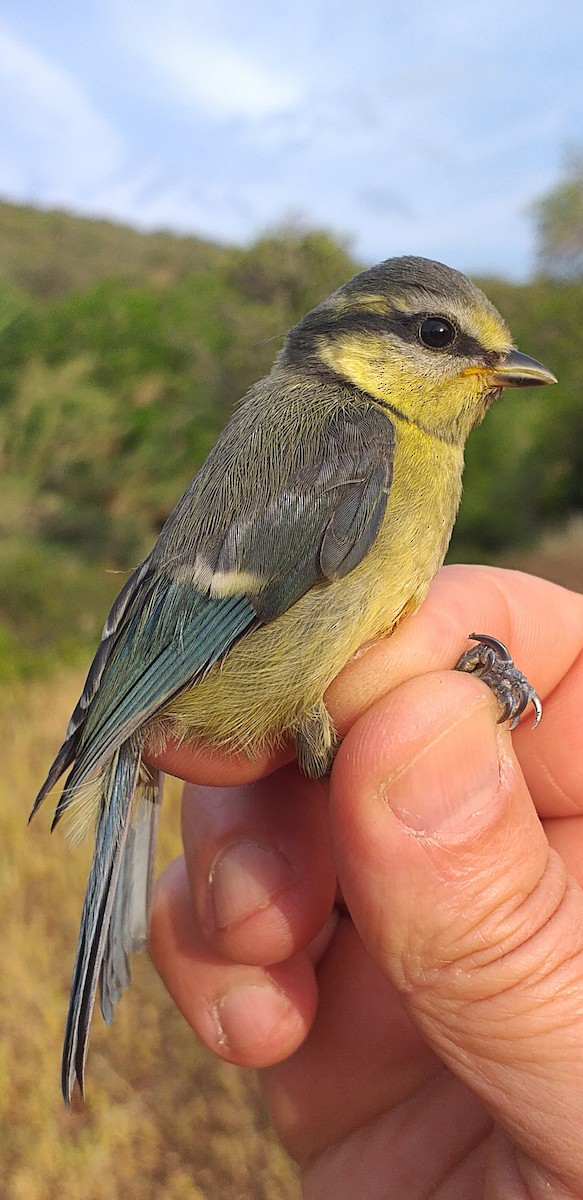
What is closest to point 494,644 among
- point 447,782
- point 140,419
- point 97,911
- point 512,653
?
point 512,653

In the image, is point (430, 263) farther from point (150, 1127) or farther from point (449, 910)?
point (150, 1127)

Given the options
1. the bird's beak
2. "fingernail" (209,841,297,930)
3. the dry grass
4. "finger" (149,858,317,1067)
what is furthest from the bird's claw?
the dry grass

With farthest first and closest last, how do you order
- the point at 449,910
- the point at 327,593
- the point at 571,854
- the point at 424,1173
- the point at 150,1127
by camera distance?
1. the point at 150,1127
2. the point at 571,854
3. the point at 424,1173
4. the point at 327,593
5. the point at 449,910

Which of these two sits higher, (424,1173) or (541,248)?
(541,248)

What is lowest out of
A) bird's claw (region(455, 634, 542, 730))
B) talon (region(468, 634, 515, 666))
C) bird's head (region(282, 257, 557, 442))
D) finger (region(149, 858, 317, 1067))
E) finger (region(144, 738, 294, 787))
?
finger (region(149, 858, 317, 1067))

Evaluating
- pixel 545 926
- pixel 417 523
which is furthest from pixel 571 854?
pixel 417 523

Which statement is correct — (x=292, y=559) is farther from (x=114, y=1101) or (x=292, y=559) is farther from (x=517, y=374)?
(x=114, y=1101)

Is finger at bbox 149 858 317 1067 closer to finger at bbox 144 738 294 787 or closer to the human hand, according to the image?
the human hand

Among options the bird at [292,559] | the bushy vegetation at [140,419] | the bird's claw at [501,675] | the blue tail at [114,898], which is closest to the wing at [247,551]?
the bird at [292,559]
